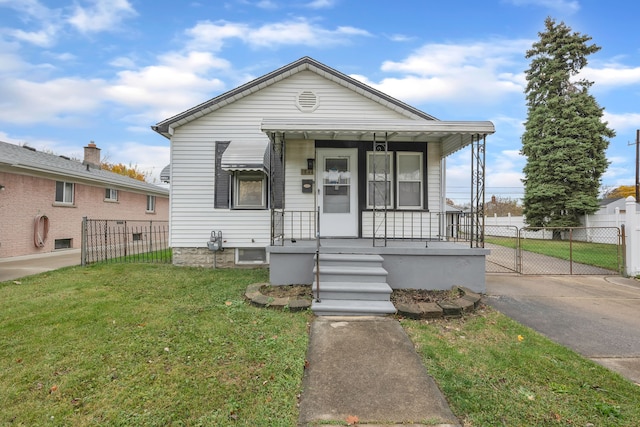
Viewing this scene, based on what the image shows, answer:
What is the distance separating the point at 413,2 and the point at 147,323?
11710mm

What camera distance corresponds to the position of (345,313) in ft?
14.7

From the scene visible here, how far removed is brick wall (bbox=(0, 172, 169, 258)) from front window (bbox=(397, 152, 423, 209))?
39.7 feet

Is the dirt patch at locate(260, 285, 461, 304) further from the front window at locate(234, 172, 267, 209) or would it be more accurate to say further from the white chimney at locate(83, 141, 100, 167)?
the white chimney at locate(83, 141, 100, 167)

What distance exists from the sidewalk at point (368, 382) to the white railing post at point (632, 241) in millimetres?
7403

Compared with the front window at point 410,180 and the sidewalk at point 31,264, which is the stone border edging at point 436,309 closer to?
the front window at point 410,180

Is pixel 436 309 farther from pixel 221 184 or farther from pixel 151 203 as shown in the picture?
pixel 151 203

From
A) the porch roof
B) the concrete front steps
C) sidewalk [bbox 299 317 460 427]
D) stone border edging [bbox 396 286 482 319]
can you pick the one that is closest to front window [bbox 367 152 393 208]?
the porch roof

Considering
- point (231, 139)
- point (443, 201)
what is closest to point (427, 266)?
point (443, 201)

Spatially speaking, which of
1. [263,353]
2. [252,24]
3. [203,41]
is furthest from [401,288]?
[203,41]

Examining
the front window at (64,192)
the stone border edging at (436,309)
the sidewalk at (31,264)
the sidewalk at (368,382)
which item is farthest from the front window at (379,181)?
the front window at (64,192)

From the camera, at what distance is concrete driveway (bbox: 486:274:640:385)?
352cm

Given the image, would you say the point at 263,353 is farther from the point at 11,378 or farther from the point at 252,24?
the point at 252,24

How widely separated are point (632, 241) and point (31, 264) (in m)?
16.0

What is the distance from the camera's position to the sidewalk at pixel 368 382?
90.6 inches
